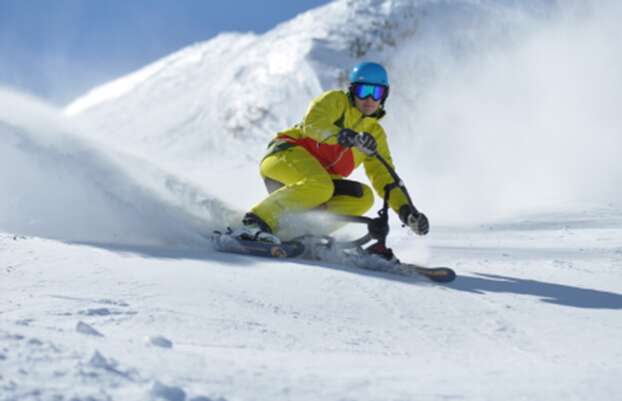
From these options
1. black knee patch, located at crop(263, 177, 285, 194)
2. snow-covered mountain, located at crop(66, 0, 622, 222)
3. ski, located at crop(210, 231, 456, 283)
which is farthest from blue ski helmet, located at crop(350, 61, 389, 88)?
snow-covered mountain, located at crop(66, 0, 622, 222)

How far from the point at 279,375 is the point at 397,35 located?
2537 cm

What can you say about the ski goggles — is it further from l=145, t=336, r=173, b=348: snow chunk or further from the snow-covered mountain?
the snow-covered mountain

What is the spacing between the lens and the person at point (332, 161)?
5344 millimetres

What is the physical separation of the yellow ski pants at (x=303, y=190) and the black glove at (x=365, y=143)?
0.38 m

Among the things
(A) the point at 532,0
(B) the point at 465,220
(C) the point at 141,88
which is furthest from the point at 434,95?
(C) the point at 141,88

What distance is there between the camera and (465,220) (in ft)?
A: 29.5

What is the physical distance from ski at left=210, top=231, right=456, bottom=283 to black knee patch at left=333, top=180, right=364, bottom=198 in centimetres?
53

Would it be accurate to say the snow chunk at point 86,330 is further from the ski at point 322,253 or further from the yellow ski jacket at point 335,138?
the yellow ski jacket at point 335,138

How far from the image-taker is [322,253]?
5324 millimetres

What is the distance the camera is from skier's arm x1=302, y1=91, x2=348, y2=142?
549 centimetres

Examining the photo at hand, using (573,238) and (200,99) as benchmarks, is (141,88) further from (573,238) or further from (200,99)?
(573,238)

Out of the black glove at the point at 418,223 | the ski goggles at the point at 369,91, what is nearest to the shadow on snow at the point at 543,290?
the black glove at the point at 418,223

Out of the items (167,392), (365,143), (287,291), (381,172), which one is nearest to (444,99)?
(381,172)

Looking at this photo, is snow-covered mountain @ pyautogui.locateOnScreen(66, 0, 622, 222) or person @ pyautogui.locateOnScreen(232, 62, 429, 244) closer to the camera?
person @ pyautogui.locateOnScreen(232, 62, 429, 244)
